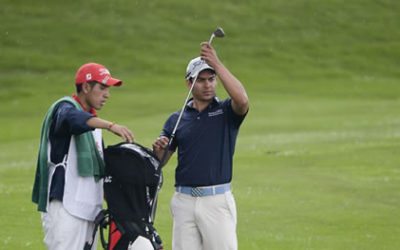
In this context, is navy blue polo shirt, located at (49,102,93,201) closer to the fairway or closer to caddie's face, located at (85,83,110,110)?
caddie's face, located at (85,83,110,110)

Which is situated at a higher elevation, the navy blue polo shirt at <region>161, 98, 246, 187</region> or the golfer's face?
the golfer's face

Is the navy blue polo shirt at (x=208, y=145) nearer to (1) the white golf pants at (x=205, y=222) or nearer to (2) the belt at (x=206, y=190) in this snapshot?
(2) the belt at (x=206, y=190)

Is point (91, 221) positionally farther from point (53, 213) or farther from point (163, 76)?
point (163, 76)

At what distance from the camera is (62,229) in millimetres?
9914

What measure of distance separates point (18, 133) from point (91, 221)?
3221 centimetres

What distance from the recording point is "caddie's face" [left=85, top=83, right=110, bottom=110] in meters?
10.2

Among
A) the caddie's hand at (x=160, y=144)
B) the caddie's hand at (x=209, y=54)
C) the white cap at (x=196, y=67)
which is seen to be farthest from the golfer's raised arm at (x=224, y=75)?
the caddie's hand at (x=160, y=144)

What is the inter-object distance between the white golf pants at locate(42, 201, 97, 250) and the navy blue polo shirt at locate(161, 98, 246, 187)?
131 cm

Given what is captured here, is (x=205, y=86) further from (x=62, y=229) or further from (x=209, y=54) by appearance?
(x=62, y=229)

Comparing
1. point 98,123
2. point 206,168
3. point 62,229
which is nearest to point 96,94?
point 98,123

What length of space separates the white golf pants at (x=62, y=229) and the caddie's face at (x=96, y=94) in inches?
38.4

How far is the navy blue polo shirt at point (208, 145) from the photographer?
1080cm

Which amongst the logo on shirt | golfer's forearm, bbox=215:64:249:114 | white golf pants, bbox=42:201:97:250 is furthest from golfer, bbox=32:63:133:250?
the logo on shirt

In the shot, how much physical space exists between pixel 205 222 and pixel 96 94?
1.72m
